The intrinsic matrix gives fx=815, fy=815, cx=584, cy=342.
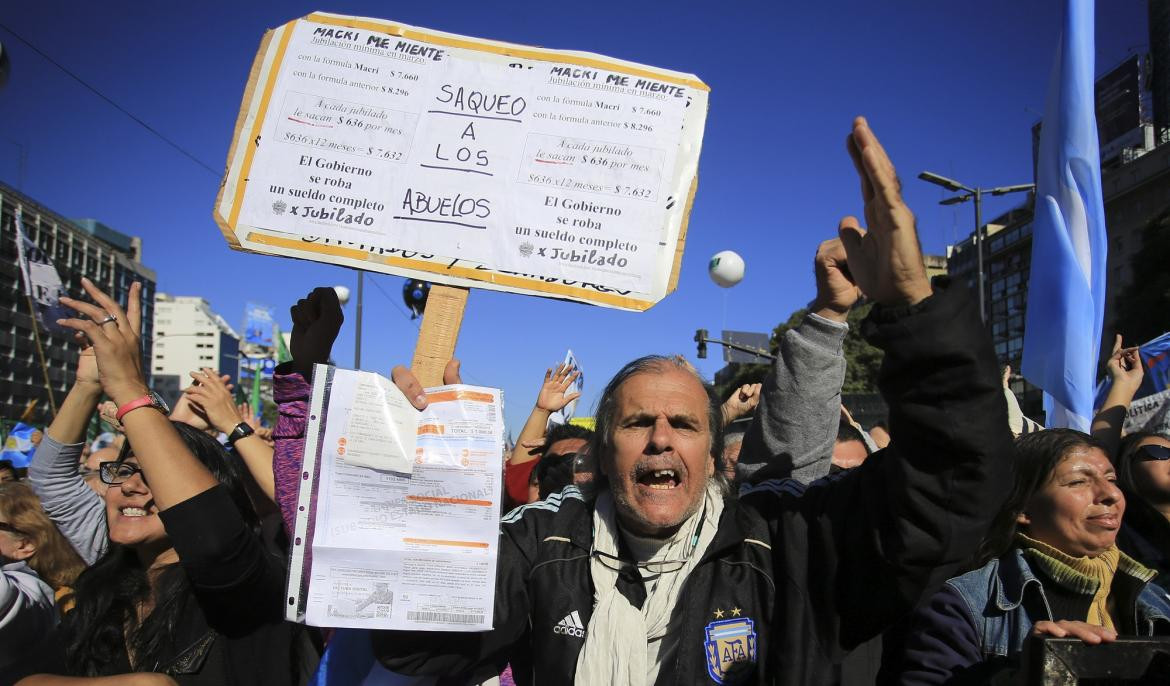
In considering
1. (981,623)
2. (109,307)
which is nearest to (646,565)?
(981,623)

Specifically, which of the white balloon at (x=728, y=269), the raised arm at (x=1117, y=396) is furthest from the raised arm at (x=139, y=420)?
the white balloon at (x=728, y=269)

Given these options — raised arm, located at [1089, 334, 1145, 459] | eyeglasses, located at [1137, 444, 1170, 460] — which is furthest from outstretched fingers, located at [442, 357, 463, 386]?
raised arm, located at [1089, 334, 1145, 459]

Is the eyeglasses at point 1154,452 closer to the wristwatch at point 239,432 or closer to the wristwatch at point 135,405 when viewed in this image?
the wristwatch at point 239,432

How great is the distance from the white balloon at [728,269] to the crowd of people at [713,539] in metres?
9.30

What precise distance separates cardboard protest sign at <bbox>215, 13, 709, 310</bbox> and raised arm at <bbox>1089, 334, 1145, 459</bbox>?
9.21ft

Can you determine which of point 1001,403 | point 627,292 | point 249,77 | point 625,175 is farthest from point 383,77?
point 1001,403

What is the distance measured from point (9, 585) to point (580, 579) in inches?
74.6

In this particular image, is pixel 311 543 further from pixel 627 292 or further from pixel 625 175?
pixel 625 175

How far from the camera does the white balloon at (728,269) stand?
11.9 meters

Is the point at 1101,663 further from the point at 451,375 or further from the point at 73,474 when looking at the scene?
the point at 73,474

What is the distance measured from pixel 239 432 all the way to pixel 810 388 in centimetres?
189

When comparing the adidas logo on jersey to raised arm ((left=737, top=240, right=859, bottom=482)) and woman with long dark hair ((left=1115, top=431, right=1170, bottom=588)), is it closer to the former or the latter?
raised arm ((left=737, top=240, right=859, bottom=482))

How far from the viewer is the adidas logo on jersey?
206 cm

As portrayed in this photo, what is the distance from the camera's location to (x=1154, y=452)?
3.24 m
